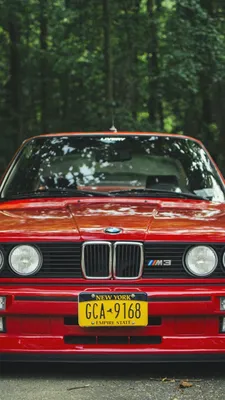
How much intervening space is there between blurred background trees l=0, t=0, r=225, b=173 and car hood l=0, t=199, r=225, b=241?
32.4 feet

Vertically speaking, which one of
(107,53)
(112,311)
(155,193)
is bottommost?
(112,311)

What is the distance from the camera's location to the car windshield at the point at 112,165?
6.05 metres

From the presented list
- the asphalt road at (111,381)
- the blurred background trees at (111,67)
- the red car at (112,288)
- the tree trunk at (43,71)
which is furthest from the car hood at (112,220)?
the tree trunk at (43,71)

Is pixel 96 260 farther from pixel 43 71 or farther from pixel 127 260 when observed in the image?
pixel 43 71

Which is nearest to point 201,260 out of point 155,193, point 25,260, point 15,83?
point 25,260

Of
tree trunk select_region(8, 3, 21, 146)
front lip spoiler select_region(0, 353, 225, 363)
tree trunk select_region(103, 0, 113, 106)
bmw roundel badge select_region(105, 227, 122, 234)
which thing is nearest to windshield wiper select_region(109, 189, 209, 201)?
bmw roundel badge select_region(105, 227, 122, 234)

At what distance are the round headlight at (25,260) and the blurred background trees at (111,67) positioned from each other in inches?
425

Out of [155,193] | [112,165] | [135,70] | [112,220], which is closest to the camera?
[112,220]

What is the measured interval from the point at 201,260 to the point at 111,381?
2.80 ft

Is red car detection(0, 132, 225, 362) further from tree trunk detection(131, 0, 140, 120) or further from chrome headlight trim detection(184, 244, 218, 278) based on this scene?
tree trunk detection(131, 0, 140, 120)

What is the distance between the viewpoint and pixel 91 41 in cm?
2147

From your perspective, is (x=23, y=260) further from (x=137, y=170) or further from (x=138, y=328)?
(x=137, y=170)

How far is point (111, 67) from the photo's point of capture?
66.5 feet

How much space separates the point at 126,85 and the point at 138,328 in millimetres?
18918
